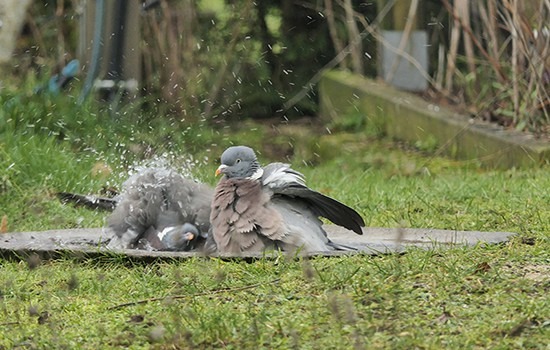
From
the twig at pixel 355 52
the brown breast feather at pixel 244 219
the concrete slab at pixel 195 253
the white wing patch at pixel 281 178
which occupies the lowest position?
the twig at pixel 355 52

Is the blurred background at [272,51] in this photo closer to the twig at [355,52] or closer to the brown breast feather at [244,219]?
the twig at [355,52]

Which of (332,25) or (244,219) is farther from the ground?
(244,219)

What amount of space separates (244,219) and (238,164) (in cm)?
33

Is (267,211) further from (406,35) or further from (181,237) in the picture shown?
(406,35)

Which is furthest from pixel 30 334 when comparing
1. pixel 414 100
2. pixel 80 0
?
pixel 80 0

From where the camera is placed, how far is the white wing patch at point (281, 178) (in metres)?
5.06

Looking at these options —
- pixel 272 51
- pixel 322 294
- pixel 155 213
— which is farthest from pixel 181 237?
pixel 272 51

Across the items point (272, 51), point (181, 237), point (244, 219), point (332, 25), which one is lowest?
point (272, 51)

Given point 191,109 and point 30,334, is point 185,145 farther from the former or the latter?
point 30,334

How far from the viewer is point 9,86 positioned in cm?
920

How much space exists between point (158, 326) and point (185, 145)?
Answer: 553 centimetres

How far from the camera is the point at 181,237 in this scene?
5.34 m

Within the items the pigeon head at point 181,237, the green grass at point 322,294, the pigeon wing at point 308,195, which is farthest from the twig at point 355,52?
the pigeon wing at point 308,195

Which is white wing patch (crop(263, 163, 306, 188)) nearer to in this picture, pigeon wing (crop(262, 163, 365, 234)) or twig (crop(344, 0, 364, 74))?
pigeon wing (crop(262, 163, 365, 234))
